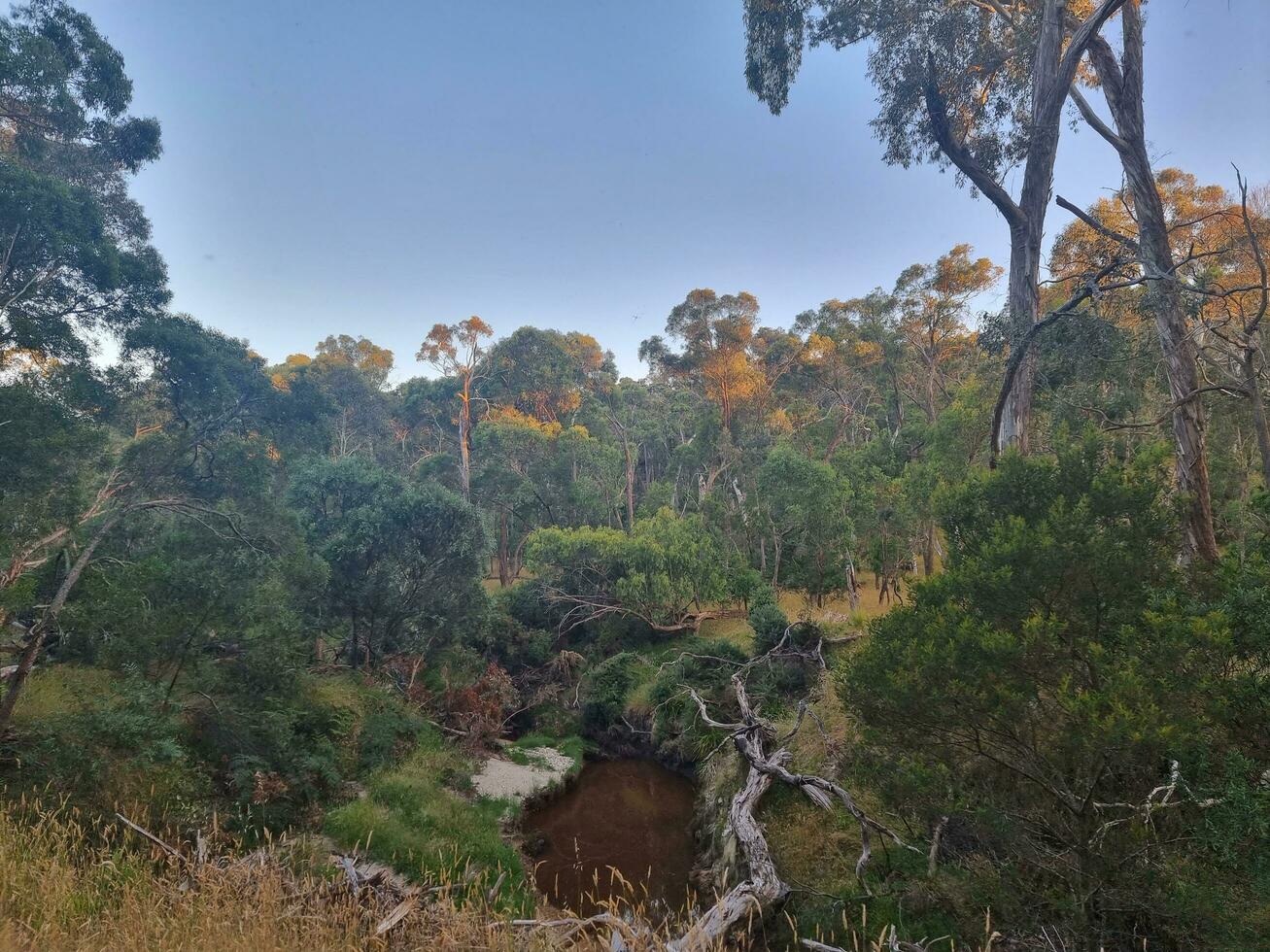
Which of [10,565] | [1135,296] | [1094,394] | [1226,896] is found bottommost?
[1226,896]

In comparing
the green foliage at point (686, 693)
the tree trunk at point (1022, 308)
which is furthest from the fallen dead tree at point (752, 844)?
the tree trunk at point (1022, 308)

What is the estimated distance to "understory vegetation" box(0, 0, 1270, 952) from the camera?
3.52 meters

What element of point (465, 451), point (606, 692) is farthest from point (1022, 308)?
point (465, 451)

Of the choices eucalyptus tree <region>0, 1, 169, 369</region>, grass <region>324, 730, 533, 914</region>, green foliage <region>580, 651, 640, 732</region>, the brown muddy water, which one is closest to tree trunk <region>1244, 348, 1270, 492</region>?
the brown muddy water

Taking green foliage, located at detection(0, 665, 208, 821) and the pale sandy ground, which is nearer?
green foliage, located at detection(0, 665, 208, 821)

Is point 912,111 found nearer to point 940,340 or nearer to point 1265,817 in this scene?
point 1265,817

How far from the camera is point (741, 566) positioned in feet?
59.3

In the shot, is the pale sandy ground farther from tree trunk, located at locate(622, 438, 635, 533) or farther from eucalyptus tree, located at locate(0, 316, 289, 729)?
tree trunk, located at locate(622, 438, 635, 533)

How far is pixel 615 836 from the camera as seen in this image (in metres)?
9.83

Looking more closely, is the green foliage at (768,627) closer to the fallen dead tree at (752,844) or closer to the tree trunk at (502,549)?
the fallen dead tree at (752,844)

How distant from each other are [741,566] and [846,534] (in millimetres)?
3539

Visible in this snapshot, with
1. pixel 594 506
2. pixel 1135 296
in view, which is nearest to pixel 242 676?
pixel 1135 296

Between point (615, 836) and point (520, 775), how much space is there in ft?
8.82

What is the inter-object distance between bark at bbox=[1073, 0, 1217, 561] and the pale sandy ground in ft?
37.3
